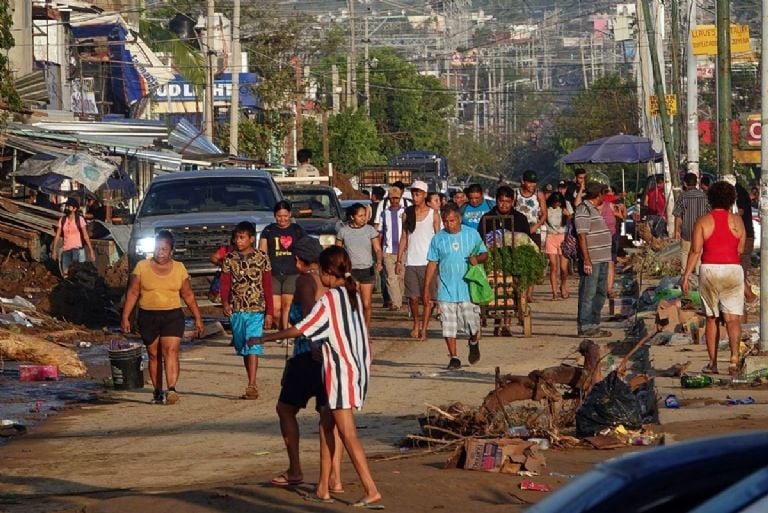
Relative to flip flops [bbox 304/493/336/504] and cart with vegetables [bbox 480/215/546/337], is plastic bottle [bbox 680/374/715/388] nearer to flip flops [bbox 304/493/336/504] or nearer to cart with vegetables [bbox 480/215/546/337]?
cart with vegetables [bbox 480/215/546/337]

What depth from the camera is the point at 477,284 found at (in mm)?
16328

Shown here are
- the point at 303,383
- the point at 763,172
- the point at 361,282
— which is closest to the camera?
the point at 303,383

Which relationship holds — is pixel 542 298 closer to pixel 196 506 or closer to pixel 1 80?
pixel 1 80

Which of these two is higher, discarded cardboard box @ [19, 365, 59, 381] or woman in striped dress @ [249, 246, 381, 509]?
woman in striped dress @ [249, 246, 381, 509]

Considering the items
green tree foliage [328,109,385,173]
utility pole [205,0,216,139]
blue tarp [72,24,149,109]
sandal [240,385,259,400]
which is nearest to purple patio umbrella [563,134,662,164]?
utility pole [205,0,216,139]

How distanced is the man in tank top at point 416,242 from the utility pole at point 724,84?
3631 mm

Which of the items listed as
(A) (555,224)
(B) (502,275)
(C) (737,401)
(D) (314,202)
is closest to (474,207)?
(B) (502,275)

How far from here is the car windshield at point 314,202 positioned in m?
24.9

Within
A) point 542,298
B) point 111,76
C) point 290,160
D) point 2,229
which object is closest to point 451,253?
point 542,298

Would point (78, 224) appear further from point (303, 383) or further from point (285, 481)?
point (303, 383)

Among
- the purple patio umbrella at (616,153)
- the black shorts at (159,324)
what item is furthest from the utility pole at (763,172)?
the purple patio umbrella at (616,153)

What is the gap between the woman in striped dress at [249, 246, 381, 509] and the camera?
29.0 feet

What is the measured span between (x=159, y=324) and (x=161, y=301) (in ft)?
0.69

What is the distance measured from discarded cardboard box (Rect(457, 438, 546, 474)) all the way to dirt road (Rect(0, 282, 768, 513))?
107mm
